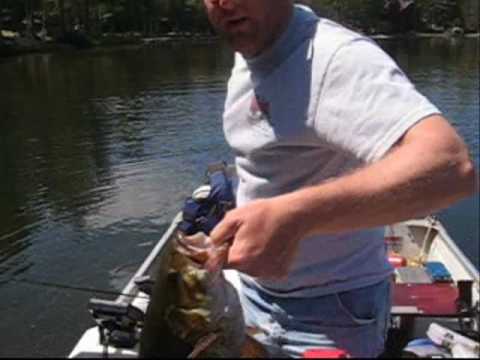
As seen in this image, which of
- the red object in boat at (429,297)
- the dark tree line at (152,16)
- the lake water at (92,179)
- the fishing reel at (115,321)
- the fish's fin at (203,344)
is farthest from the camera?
the dark tree line at (152,16)

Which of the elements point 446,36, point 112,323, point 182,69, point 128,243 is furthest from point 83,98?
point 446,36

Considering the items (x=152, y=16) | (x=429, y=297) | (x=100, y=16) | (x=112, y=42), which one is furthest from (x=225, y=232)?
(x=152, y=16)

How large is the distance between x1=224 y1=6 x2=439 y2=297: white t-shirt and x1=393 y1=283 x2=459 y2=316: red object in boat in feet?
10.6

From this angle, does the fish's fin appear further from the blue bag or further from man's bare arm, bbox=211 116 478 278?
the blue bag

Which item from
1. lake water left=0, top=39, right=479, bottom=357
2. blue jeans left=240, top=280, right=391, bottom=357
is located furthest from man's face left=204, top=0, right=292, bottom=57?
lake water left=0, top=39, right=479, bottom=357

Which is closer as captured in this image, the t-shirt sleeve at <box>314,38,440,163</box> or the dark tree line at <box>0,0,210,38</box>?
the t-shirt sleeve at <box>314,38,440,163</box>

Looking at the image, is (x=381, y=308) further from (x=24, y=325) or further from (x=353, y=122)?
(x=24, y=325)

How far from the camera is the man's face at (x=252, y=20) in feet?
7.68

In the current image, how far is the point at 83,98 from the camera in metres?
35.5

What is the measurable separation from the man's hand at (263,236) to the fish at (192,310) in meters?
0.17

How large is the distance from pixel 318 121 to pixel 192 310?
66cm

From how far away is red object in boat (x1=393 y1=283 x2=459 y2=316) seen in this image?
18.5ft

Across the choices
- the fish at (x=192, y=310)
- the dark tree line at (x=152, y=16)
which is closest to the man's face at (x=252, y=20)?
the fish at (x=192, y=310)

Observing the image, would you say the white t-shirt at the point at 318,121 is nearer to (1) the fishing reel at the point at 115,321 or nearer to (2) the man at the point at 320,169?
(2) the man at the point at 320,169
